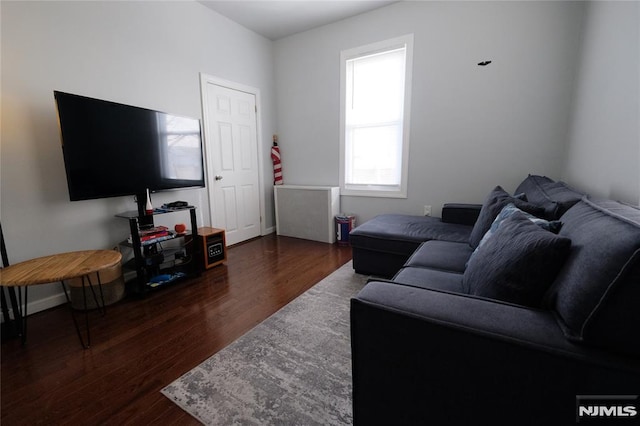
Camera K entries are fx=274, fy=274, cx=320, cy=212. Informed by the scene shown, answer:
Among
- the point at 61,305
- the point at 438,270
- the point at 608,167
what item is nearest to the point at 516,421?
the point at 438,270

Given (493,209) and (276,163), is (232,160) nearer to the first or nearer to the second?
(276,163)

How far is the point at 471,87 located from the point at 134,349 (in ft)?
12.4

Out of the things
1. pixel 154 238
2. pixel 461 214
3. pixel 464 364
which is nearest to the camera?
pixel 464 364

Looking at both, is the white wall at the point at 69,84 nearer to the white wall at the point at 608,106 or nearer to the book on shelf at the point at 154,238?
the book on shelf at the point at 154,238

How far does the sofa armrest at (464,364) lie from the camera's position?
715mm

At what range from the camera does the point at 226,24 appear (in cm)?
345

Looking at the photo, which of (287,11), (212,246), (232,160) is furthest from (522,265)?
(287,11)

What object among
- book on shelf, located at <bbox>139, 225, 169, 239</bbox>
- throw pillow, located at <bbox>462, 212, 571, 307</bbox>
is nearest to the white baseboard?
book on shelf, located at <bbox>139, 225, 169, 239</bbox>

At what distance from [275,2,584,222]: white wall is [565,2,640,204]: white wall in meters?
0.22

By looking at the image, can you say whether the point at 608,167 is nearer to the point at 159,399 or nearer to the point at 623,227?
the point at 623,227

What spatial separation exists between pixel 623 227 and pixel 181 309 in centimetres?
248

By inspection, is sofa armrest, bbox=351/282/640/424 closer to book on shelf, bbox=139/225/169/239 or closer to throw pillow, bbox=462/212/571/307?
throw pillow, bbox=462/212/571/307

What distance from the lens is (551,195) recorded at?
1.75 meters
